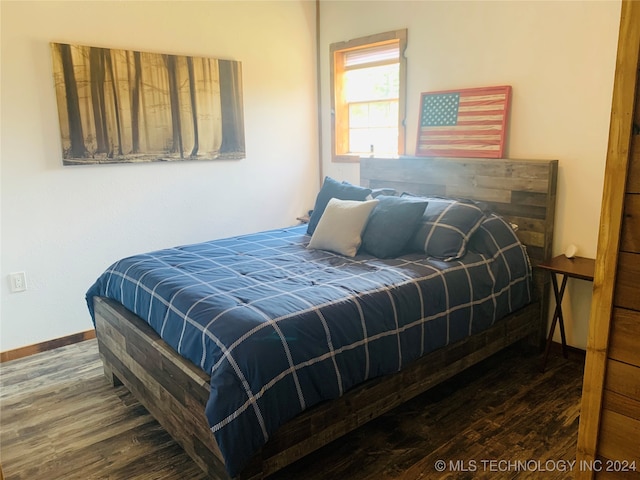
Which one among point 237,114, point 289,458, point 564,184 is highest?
point 237,114

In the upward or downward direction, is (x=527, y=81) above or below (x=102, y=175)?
above

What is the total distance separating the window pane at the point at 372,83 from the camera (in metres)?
4.02

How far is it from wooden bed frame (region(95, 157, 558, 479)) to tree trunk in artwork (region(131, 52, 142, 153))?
1.26 m

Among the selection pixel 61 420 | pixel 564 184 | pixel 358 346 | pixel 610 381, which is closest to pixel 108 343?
pixel 61 420

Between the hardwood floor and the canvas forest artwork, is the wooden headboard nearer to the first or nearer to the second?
the hardwood floor

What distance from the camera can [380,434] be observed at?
2.32 m

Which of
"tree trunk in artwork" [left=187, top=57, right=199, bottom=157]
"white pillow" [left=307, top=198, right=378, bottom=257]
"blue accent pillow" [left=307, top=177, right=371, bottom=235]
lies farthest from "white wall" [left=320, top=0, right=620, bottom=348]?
"tree trunk in artwork" [left=187, top=57, right=199, bottom=157]

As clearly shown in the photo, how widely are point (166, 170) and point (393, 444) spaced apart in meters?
2.56

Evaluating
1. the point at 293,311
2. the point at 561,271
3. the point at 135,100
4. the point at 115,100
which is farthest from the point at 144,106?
the point at 561,271

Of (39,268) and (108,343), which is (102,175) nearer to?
(39,268)

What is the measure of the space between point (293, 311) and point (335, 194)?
59.4 inches

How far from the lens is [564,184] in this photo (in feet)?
9.80

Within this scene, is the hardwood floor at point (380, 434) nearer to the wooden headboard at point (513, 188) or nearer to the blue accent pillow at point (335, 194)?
the wooden headboard at point (513, 188)

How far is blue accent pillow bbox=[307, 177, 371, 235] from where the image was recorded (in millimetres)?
3283
